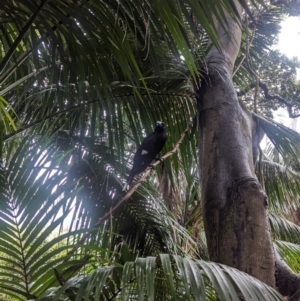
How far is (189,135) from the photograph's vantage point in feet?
6.75

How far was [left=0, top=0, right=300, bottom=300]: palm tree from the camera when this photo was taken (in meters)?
0.77

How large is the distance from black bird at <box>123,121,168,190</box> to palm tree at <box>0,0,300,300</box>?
7 cm

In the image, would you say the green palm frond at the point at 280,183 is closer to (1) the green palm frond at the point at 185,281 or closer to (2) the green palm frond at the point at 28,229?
(2) the green palm frond at the point at 28,229

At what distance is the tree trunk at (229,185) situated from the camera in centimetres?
123

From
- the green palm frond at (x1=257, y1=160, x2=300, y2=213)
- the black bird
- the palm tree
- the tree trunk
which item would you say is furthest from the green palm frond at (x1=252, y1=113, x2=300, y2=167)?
the green palm frond at (x1=257, y1=160, x2=300, y2=213)

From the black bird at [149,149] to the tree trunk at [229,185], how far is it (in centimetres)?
39

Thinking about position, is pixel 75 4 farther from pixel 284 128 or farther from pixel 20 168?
pixel 284 128

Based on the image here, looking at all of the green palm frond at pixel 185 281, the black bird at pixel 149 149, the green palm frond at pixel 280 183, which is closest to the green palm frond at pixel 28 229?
the green palm frond at pixel 185 281

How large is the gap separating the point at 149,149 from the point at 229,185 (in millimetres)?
1024

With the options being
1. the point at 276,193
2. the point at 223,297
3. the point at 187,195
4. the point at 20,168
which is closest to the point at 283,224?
the point at 276,193

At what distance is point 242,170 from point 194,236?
170cm

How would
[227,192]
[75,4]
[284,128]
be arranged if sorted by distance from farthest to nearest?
[284,128]
[227,192]
[75,4]

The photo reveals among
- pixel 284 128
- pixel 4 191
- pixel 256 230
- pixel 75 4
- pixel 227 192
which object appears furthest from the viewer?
Result: pixel 284 128

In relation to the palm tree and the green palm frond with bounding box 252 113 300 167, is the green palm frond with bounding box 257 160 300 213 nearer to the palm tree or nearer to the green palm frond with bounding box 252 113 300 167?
the palm tree
